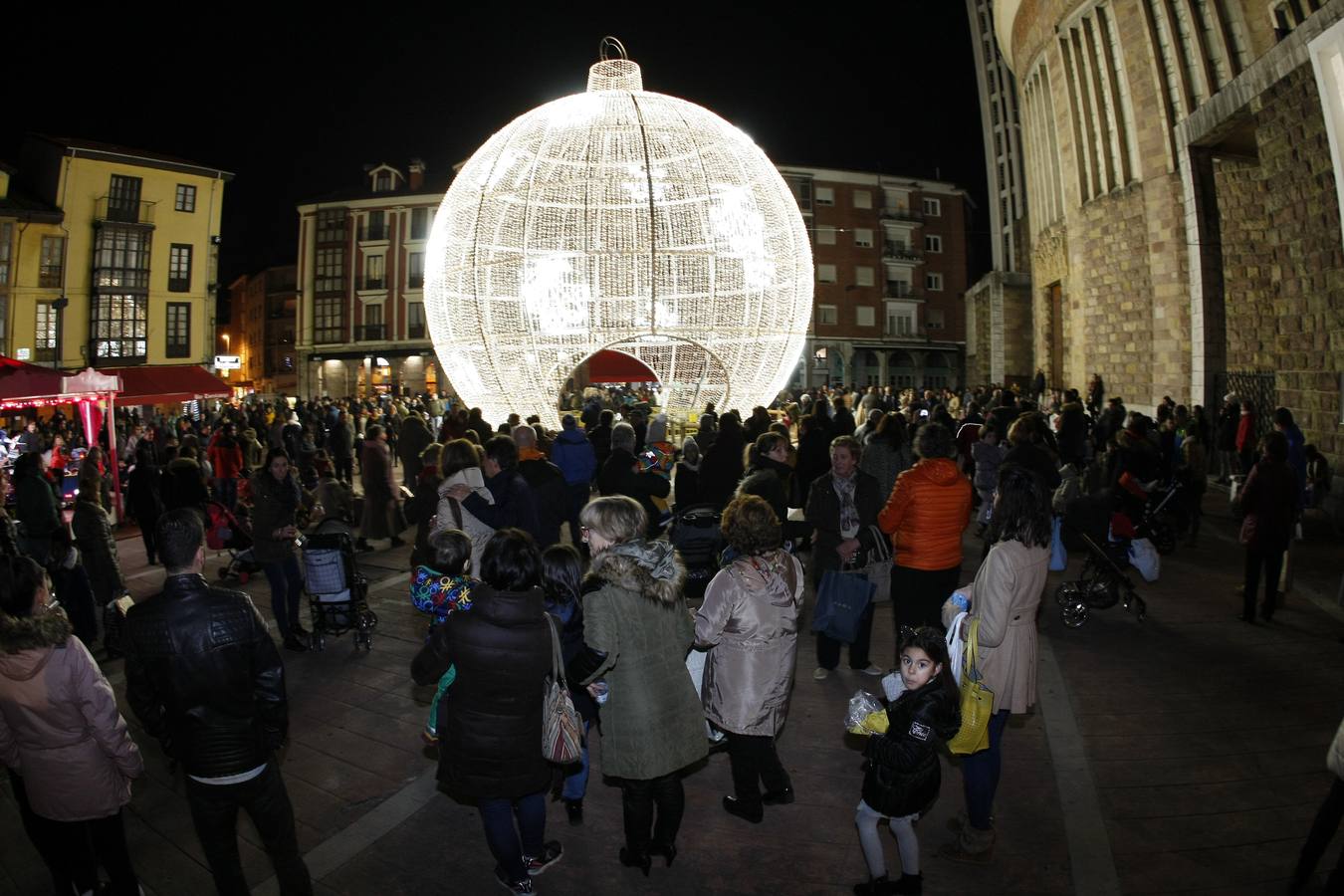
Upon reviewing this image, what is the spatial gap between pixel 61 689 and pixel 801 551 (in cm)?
761

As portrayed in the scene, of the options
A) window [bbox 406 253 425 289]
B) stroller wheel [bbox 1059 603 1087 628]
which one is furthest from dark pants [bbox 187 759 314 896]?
window [bbox 406 253 425 289]

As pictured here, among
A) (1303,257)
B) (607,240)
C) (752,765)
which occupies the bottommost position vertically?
(752,765)

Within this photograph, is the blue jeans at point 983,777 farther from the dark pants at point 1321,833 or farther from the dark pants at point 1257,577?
the dark pants at point 1257,577

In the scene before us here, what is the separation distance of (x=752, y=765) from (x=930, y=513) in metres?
1.88

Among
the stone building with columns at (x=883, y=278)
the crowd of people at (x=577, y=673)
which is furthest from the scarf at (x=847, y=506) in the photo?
the stone building with columns at (x=883, y=278)

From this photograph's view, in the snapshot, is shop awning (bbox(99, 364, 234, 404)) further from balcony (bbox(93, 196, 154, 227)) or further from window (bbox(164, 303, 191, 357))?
window (bbox(164, 303, 191, 357))

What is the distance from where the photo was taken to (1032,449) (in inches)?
282

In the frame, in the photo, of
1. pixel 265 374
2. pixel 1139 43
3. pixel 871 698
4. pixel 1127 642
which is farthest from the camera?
pixel 265 374

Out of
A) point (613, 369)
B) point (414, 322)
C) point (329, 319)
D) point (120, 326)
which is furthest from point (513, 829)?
point (329, 319)

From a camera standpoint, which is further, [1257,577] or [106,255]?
[106,255]

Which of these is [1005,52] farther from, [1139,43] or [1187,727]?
[1187,727]

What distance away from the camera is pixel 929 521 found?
16.4 ft

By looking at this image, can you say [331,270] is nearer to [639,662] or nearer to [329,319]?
[329,319]

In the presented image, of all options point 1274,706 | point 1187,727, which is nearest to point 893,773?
point 1187,727
